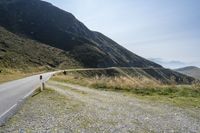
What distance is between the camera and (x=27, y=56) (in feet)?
423

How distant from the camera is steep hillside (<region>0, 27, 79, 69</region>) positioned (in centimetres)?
11062

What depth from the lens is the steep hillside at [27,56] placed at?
363 ft

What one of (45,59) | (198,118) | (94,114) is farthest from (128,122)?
(45,59)

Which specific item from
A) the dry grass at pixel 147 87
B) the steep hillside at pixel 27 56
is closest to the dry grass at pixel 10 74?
the steep hillside at pixel 27 56

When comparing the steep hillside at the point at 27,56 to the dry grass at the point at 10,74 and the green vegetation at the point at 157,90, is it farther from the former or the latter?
the green vegetation at the point at 157,90

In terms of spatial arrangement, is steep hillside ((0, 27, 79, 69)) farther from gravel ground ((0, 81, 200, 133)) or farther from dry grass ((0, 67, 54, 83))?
gravel ground ((0, 81, 200, 133))

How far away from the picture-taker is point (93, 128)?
37.4ft

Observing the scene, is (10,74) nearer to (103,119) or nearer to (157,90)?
(157,90)

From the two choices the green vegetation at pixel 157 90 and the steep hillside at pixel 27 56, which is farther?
the steep hillside at pixel 27 56

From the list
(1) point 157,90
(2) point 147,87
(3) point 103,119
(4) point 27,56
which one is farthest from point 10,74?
(3) point 103,119

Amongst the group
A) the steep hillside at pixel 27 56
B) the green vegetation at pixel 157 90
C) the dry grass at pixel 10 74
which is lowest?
the green vegetation at pixel 157 90

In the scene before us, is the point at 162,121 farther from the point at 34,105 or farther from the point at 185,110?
the point at 34,105

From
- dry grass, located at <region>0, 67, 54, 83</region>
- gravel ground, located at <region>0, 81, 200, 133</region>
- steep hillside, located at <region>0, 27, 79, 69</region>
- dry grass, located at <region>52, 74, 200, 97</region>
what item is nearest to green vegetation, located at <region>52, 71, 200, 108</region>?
dry grass, located at <region>52, 74, 200, 97</region>

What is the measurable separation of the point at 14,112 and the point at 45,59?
12501 cm
